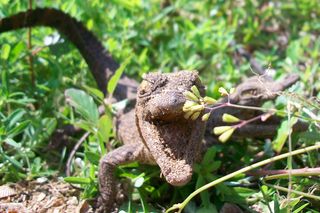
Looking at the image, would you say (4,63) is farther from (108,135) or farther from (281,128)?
(281,128)

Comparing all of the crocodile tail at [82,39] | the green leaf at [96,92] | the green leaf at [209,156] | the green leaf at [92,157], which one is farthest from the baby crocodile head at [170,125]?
the crocodile tail at [82,39]

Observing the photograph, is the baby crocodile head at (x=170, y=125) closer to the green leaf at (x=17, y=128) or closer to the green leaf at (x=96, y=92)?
the green leaf at (x=96, y=92)

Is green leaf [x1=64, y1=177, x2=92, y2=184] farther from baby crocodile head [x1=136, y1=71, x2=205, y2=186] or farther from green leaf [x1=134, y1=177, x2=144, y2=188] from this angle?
baby crocodile head [x1=136, y1=71, x2=205, y2=186]

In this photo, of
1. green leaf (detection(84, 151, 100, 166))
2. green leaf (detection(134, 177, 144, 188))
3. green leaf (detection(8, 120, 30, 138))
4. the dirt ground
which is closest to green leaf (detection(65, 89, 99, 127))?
green leaf (detection(84, 151, 100, 166))

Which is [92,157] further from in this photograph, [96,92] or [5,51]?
[5,51]

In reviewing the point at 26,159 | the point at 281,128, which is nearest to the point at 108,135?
the point at 26,159

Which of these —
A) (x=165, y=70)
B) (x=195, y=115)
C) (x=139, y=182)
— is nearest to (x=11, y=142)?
(x=139, y=182)
